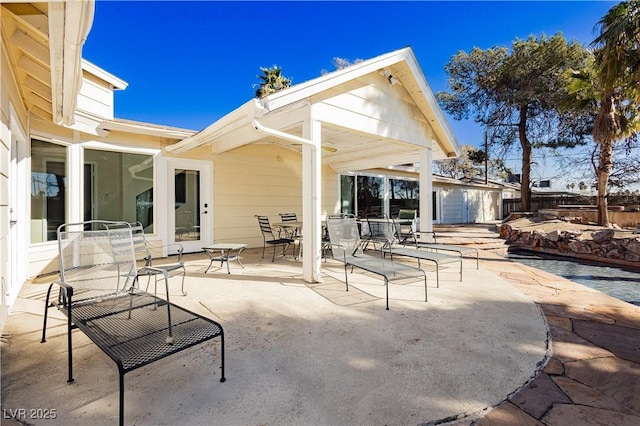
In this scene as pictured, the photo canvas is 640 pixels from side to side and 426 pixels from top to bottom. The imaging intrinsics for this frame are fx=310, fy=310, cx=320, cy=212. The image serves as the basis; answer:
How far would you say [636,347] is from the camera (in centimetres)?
265

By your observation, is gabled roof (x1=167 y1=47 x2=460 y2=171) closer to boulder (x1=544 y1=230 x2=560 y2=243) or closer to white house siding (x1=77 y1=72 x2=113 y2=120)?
white house siding (x1=77 y1=72 x2=113 y2=120)

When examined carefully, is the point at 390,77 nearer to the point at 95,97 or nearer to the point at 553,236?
the point at 553,236

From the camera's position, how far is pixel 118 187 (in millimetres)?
6172

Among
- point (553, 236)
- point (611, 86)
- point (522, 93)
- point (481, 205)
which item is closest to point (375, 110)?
point (553, 236)

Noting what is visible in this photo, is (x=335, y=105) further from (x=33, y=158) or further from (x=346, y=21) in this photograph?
(x=346, y=21)

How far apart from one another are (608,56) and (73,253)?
1159 centimetres

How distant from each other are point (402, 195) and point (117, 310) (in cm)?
1275

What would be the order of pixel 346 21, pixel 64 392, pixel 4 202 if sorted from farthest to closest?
pixel 346 21 → pixel 4 202 → pixel 64 392

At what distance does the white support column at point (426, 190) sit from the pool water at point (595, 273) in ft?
8.26

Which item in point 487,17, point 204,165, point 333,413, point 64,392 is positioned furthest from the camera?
point 487,17

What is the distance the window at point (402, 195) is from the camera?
13273 millimetres

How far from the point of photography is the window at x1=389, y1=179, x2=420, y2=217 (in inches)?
523

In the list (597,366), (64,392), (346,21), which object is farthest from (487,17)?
(64,392)

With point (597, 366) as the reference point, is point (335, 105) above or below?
above
